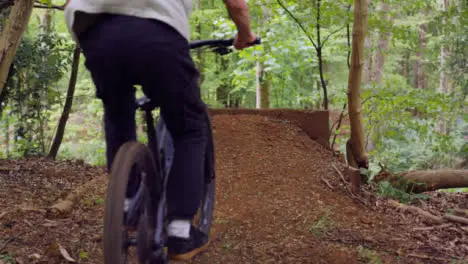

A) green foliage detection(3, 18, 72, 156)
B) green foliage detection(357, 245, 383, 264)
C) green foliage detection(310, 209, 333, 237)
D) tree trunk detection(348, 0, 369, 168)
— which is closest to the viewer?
green foliage detection(357, 245, 383, 264)

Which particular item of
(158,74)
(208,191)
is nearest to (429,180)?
(208,191)

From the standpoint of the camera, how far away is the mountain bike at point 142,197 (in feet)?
5.13

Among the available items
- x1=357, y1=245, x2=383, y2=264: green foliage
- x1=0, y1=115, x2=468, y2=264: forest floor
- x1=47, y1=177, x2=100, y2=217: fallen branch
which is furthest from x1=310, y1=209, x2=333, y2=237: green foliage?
x1=47, y1=177, x2=100, y2=217: fallen branch

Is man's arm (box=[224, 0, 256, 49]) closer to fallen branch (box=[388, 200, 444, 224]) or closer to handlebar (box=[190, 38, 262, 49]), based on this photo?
handlebar (box=[190, 38, 262, 49])

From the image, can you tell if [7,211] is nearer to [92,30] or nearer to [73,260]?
[73,260]

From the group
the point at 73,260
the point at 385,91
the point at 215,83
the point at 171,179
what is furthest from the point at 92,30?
the point at 215,83

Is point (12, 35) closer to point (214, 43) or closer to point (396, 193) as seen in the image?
point (214, 43)

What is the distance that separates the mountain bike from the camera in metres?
1.56

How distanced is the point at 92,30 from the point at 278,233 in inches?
90.1

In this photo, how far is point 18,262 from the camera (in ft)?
8.68

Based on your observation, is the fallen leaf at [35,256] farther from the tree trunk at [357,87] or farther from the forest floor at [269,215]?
the tree trunk at [357,87]

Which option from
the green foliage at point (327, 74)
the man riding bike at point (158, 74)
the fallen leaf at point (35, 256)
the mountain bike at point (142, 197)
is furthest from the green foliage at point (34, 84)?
the man riding bike at point (158, 74)

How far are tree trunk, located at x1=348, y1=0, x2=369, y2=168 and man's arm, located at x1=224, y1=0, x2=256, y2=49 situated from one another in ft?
7.78

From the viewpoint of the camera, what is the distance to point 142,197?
181 cm
